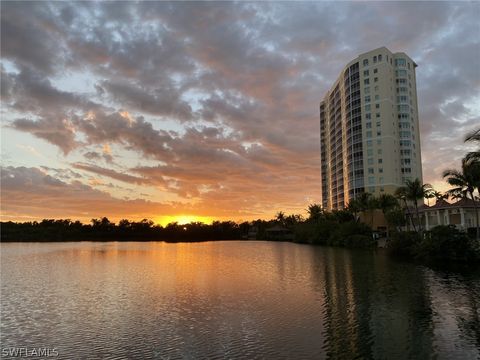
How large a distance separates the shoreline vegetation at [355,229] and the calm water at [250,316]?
1086 cm

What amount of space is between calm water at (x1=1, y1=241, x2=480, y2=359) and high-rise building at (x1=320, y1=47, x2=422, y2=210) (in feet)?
304

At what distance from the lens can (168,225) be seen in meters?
197

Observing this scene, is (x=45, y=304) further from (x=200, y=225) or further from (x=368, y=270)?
(x=200, y=225)

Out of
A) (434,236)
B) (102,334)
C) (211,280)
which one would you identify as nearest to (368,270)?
(434,236)

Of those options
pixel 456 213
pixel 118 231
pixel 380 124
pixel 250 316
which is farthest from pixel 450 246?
pixel 118 231

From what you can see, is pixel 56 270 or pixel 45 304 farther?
pixel 56 270

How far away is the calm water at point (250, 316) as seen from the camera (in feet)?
61.1

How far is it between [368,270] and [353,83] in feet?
360

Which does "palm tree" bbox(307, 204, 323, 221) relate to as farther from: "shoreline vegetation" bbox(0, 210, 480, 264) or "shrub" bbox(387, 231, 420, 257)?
"shrub" bbox(387, 231, 420, 257)

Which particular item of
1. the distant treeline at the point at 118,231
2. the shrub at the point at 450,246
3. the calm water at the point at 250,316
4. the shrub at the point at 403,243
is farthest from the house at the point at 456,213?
the distant treeline at the point at 118,231

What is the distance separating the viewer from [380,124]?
133m

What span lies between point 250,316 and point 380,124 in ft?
398

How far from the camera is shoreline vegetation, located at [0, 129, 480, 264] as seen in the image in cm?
5178

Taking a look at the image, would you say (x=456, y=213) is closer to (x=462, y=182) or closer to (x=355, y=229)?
(x=355, y=229)
